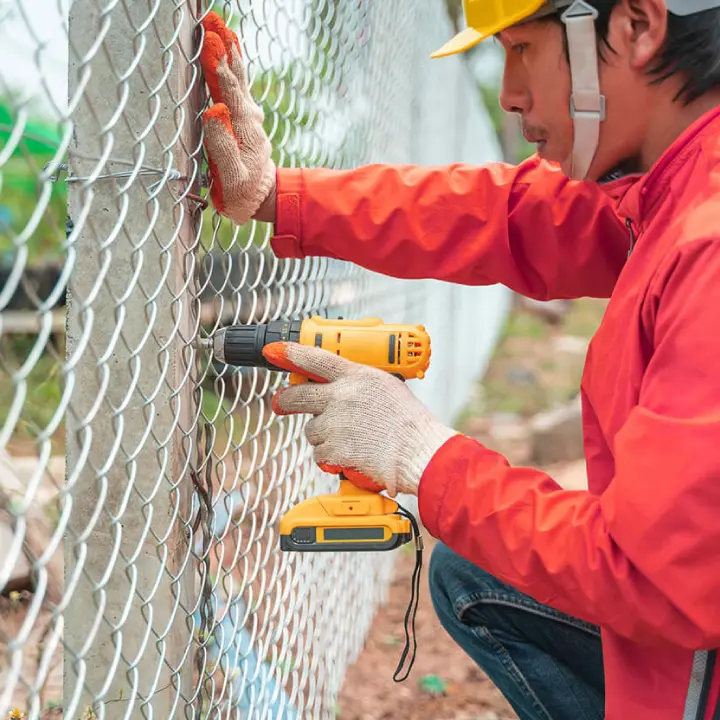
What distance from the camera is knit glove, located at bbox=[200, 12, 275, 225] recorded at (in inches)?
70.8

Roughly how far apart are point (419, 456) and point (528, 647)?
89 centimetres

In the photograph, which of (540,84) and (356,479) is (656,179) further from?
(356,479)

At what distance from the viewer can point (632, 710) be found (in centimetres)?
181

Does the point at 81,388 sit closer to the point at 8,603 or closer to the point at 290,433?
the point at 290,433

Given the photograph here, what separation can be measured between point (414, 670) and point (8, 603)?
1.53 metres

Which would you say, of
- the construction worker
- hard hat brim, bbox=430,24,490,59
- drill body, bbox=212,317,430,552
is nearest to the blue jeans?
the construction worker

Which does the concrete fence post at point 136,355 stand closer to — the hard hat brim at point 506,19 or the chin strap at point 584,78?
the hard hat brim at point 506,19

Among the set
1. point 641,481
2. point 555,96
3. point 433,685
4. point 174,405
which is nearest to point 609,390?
point 641,481

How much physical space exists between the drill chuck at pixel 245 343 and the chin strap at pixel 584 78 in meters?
0.74

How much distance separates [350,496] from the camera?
1960 mm

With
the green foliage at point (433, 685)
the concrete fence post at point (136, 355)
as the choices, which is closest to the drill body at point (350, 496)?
the concrete fence post at point (136, 355)

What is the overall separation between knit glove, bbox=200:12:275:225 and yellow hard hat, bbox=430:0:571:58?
0.47 meters

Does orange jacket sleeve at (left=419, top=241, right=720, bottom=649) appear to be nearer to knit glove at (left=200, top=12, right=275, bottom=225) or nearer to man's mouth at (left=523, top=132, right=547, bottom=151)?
man's mouth at (left=523, top=132, right=547, bottom=151)

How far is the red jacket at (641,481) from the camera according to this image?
4.90 feet
